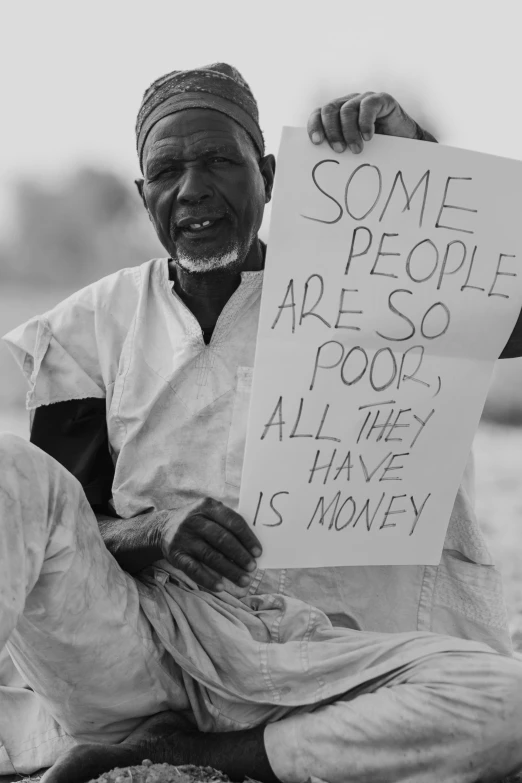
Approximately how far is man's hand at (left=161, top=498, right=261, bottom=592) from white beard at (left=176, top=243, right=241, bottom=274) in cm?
71

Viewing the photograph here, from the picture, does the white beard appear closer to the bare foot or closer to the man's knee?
the man's knee

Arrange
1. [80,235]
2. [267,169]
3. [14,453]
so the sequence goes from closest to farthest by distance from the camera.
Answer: [14,453], [267,169], [80,235]

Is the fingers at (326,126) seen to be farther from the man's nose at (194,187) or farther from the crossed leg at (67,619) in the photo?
the crossed leg at (67,619)

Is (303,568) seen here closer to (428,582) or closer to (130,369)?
(428,582)

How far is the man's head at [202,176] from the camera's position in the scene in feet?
9.41

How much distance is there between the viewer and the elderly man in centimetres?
238

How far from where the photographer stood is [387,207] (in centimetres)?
253

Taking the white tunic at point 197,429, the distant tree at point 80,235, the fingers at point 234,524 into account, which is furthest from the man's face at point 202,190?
the distant tree at point 80,235

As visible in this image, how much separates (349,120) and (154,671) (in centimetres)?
136

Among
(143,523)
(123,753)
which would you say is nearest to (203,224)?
(143,523)

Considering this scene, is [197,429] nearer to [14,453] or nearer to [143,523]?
[143,523]

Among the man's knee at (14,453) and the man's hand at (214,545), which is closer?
the man's knee at (14,453)

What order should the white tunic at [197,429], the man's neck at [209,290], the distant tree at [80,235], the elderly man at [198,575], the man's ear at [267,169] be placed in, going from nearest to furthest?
1. the elderly man at [198,575]
2. the white tunic at [197,429]
3. the man's neck at [209,290]
4. the man's ear at [267,169]
5. the distant tree at [80,235]

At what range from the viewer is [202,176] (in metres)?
2.86
